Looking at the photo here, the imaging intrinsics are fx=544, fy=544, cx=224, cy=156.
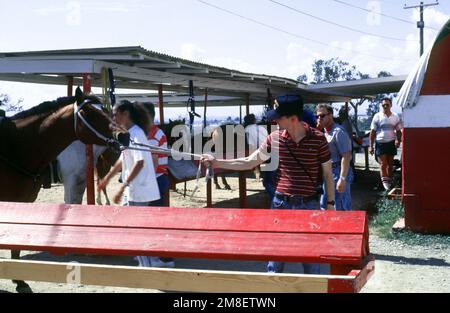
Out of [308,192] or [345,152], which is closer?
[308,192]

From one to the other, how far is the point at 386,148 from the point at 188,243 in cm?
803

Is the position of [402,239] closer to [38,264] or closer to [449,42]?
[449,42]

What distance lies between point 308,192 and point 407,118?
3886 mm

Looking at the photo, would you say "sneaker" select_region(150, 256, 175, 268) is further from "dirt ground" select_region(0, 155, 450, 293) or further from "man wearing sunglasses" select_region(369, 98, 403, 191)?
"man wearing sunglasses" select_region(369, 98, 403, 191)

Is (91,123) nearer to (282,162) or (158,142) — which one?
(158,142)

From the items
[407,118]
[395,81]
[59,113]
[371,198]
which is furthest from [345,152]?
[395,81]

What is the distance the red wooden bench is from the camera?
292 centimetres

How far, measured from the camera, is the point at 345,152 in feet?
20.2

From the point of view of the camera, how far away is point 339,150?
6.22 m

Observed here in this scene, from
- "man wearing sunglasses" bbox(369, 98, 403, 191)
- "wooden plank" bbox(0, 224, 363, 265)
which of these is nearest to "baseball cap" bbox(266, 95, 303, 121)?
"wooden plank" bbox(0, 224, 363, 265)

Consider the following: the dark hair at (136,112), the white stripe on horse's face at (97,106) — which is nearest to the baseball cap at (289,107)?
the dark hair at (136,112)

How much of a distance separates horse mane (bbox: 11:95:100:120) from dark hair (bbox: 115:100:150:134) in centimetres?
49

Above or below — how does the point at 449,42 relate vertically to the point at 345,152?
above

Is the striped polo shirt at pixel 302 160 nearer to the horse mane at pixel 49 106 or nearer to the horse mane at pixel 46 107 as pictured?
the horse mane at pixel 49 106
